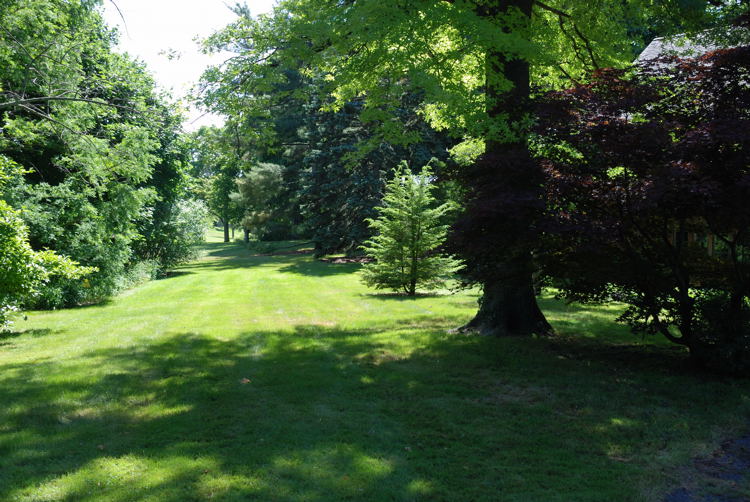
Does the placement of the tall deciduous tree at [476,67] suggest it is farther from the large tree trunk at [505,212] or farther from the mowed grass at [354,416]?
the mowed grass at [354,416]

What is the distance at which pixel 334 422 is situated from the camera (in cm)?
520

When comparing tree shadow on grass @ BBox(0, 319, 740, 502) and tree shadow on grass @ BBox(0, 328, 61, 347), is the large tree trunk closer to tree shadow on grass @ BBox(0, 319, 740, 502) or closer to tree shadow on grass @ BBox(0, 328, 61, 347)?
tree shadow on grass @ BBox(0, 319, 740, 502)

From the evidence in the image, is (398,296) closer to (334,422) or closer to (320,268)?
(334,422)

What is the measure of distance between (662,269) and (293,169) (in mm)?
35725

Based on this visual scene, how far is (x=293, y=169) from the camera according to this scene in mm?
40750

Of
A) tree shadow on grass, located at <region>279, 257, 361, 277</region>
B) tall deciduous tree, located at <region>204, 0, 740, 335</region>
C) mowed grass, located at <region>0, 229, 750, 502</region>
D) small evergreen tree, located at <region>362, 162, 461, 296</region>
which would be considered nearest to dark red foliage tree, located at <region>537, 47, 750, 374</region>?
tall deciduous tree, located at <region>204, 0, 740, 335</region>

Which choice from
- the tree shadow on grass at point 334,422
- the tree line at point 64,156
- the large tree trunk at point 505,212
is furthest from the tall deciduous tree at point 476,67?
the tree line at point 64,156

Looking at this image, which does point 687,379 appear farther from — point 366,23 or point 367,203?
point 367,203

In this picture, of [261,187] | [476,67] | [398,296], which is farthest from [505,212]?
[261,187]

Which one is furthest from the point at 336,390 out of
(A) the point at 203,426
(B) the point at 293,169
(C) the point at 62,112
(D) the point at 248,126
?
(B) the point at 293,169

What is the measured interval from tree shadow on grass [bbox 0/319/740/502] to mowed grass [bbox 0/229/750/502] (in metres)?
0.02

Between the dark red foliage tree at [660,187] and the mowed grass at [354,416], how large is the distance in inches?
37.3

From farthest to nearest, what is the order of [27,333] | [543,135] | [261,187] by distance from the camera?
1. [261,187]
2. [27,333]
3. [543,135]

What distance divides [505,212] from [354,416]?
9.65 feet
